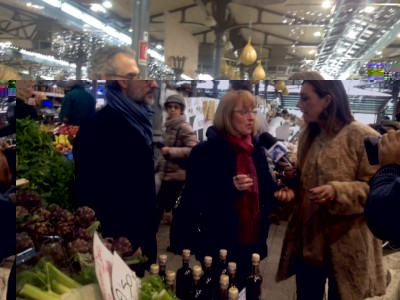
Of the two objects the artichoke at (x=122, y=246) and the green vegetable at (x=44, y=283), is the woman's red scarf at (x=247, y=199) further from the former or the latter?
the green vegetable at (x=44, y=283)

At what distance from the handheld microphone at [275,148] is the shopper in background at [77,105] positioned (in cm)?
38

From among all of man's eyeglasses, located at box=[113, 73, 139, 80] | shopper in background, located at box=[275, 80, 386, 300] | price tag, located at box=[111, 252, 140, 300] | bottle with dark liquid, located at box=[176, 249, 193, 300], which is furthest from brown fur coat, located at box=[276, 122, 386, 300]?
man's eyeglasses, located at box=[113, 73, 139, 80]

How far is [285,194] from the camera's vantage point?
2.87 feet

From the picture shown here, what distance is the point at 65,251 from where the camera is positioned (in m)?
0.79

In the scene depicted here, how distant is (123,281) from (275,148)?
1.42 feet

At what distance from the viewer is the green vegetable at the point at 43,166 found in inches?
30.9

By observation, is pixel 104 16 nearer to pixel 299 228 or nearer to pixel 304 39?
pixel 304 39

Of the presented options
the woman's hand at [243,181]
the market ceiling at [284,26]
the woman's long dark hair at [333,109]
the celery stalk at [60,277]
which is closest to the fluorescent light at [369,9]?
the market ceiling at [284,26]

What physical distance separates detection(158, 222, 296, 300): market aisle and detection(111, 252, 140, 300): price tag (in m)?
0.11

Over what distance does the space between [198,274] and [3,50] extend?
2.73ft

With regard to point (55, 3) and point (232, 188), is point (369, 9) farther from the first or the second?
point (55, 3)

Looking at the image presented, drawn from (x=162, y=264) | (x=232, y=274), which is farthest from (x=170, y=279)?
(x=232, y=274)

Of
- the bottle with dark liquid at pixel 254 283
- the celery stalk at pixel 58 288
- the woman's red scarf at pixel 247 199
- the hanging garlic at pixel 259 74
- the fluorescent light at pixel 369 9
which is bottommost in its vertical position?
the bottle with dark liquid at pixel 254 283

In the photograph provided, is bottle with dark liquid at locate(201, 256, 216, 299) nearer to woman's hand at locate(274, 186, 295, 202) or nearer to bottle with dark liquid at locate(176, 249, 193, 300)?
bottle with dark liquid at locate(176, 249, 193, 300)
